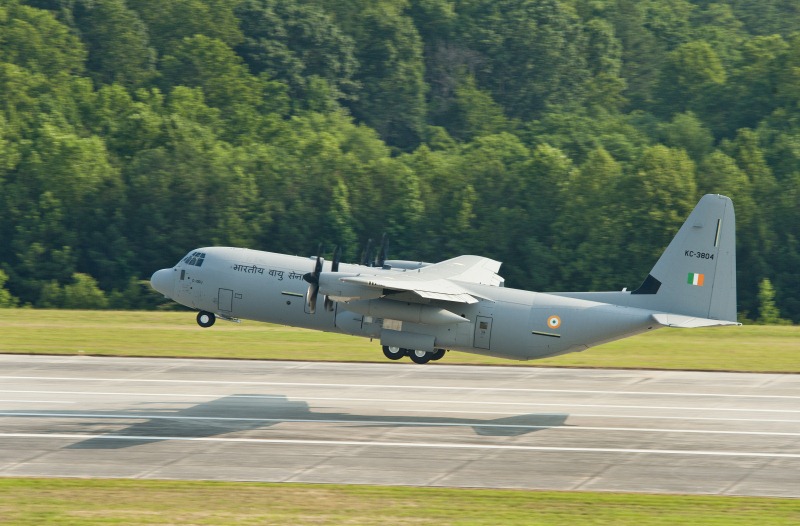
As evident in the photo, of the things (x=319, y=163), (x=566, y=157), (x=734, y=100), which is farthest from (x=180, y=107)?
(x=734, y=100)

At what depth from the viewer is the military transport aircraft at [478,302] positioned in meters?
37.2

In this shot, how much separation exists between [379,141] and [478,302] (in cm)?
7491

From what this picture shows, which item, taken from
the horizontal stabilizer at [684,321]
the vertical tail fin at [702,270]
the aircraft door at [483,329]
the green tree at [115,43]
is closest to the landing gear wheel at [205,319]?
the aircraft door at [483,329]

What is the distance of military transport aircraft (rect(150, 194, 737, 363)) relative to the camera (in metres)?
37.2

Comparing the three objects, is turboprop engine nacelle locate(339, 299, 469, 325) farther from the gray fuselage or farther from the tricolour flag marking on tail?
the tricolour flag marking on tail

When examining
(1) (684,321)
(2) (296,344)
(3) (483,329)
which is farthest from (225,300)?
(1) (684,321)

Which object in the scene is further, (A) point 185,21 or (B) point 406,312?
(A) point 185,21

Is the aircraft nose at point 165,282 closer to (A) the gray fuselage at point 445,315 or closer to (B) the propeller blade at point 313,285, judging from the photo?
(A) the gray fuselage at point 445,315

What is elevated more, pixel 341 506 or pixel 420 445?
pixel 420 445

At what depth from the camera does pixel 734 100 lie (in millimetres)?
110625

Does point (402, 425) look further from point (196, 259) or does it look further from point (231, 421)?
point (196, 259)

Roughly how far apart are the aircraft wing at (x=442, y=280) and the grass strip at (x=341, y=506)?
9.85 meters

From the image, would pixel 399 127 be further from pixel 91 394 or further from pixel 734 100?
pixel 91 394

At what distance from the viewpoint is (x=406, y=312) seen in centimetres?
3944
